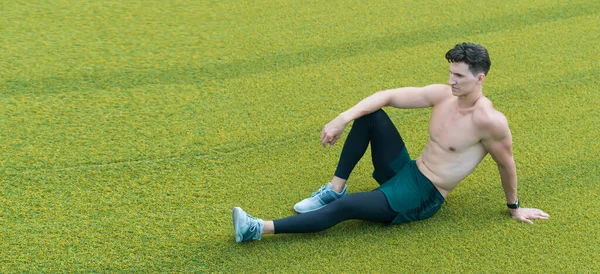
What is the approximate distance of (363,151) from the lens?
3959 millimetres

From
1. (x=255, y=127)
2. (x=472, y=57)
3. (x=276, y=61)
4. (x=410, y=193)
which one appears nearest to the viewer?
(x=472, y=57)

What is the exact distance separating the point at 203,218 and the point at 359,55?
222 centimetres

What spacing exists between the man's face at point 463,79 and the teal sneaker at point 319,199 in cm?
89

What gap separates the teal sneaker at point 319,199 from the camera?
400 cm

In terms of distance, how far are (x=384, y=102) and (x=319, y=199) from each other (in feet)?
2.10

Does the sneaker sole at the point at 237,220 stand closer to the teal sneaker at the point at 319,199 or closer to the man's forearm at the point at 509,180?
the teal sneaker at the point at 319,199

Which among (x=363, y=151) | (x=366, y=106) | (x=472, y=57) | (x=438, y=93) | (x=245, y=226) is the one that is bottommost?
(x=245, y=226)

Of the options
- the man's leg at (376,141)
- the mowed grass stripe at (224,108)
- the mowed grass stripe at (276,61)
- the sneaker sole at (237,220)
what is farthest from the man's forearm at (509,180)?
the mowed grass stripe at (276,61)

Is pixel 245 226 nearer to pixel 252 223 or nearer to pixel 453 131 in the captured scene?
pixel 252 223

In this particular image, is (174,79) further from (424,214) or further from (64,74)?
(424,214)

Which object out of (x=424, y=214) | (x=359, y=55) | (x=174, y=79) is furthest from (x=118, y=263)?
(x=359, y=55)

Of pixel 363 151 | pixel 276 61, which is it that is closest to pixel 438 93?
pixel 363 151

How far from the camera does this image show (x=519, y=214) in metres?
3.96

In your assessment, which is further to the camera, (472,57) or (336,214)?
(336,214)
